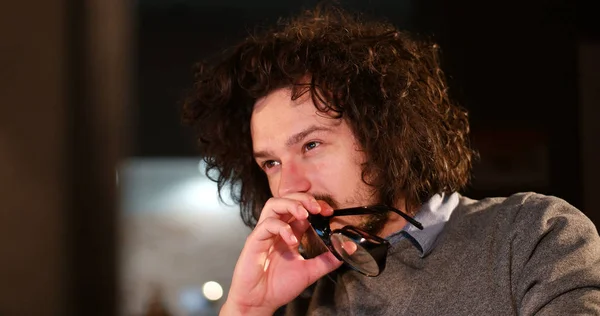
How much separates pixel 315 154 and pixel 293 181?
7cm

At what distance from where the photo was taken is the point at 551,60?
2.40 m

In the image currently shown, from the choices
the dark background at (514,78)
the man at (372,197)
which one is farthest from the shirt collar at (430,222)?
the dark background at (514,78)

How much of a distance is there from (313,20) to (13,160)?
886mm

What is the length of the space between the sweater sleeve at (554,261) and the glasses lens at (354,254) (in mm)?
258

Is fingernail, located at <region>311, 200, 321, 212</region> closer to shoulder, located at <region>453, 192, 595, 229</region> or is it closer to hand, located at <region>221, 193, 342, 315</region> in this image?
hand, located at <region>221, 193, 342, 315</region>

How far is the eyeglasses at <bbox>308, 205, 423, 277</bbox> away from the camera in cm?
141

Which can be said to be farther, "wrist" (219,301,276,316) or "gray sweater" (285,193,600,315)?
"wrist" (219,301,276,316)

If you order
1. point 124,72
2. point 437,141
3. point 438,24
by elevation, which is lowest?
point 437,141

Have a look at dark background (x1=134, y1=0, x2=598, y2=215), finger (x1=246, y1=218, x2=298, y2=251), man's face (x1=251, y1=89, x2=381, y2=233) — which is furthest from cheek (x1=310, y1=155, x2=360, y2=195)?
dark background (x1=134, y1=0, x2=598, y2=215)

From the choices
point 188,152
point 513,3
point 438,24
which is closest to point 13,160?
point 188,152

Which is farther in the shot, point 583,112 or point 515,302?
point 583,112

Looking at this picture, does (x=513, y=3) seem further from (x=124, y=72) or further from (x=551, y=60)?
(x=124, y=72)

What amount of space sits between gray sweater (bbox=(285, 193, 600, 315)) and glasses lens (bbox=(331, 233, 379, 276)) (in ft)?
0.44

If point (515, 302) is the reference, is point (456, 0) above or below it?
above
